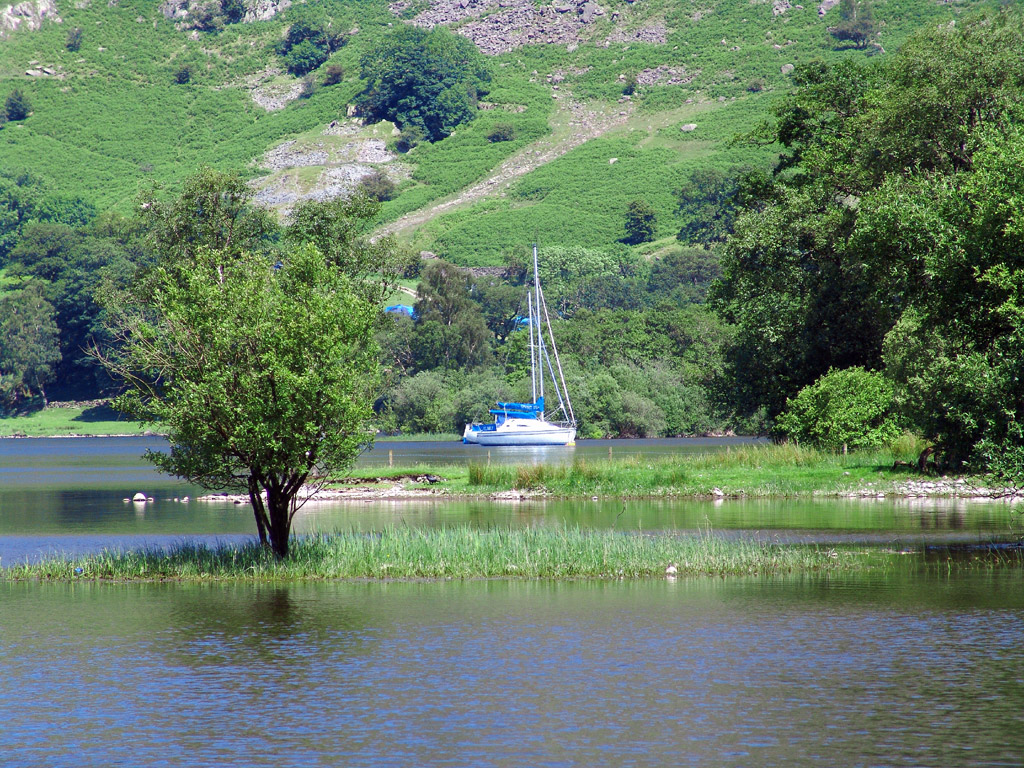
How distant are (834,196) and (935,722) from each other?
1718 inches

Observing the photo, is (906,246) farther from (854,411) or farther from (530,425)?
(530,425)

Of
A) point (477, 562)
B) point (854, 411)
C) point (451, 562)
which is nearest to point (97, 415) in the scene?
point (854, 411)

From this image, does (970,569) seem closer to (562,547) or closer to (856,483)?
(562,547)

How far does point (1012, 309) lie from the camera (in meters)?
24.5

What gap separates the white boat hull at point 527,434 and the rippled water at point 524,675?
85863 millimetres

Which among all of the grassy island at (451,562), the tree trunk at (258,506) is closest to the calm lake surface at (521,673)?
the grassy island at (451,562)

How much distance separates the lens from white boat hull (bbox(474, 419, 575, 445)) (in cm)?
11138

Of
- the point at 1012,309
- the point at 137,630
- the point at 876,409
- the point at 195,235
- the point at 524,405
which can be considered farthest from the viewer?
the point at 524,405

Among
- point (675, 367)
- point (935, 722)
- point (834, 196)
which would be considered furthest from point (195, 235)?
point (675, 367)

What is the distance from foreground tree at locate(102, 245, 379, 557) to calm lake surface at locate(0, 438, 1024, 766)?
2894mm

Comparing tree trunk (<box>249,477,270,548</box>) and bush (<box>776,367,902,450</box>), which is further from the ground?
bush (<box>776,367,902,450</box>)

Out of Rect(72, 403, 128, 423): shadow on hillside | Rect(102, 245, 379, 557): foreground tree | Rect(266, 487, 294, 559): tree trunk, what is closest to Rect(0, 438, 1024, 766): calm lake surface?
Rect(266, 487, 294, 559): tree trunk

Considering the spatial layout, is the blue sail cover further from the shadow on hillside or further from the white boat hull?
the shadow on hillside

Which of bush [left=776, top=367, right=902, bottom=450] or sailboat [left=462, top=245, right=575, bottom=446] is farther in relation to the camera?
sailboat [left=462, top=245, right=575, bottom=446]
